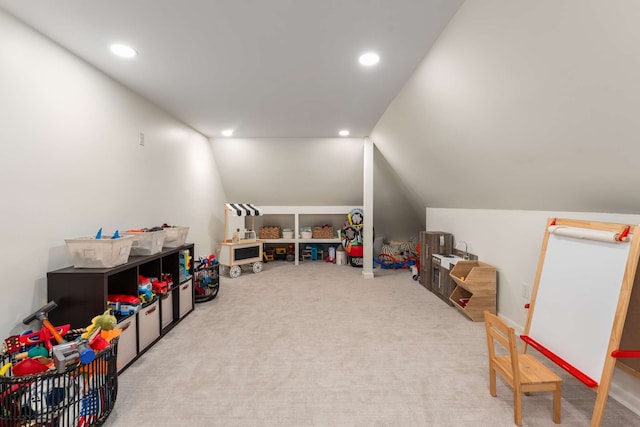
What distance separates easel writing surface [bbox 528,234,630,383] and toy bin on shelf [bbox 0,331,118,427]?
2758 mm

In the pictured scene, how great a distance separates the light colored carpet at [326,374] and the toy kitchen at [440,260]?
32cm

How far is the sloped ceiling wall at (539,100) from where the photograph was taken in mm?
1361

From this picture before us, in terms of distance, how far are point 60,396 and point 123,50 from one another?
2342 millimetres

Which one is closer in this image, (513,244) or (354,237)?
(513,244)

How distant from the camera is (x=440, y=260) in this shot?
396 centimetres

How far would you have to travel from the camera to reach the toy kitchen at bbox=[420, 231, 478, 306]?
375cm

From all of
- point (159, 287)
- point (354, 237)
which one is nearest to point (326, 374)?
point (159, 287)

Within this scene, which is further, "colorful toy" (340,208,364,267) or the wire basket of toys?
"colorful toy" (340,208,364,267)

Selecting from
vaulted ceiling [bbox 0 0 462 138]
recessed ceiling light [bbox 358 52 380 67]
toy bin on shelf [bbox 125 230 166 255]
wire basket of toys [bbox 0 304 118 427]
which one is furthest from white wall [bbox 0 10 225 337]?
recessed ceiling light [bbox 358 52 380 67]

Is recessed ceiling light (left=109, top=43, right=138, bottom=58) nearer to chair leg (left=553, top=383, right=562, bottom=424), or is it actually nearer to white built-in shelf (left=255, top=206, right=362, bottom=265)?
chair leg (left=553, top=383, right=562, bottom=424)

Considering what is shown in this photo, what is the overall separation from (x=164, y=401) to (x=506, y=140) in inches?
121

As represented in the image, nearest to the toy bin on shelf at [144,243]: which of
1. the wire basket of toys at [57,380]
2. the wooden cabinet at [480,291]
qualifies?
the wire basket of toys at [57,380]

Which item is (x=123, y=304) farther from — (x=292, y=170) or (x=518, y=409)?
(x=292, y=170)

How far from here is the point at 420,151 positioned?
379cm
